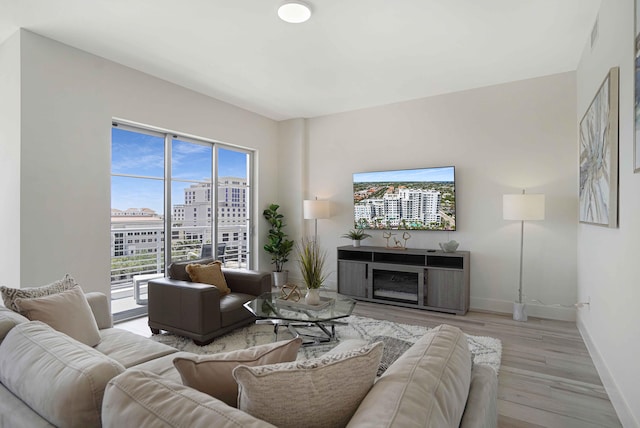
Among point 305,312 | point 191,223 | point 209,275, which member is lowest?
point 305,312

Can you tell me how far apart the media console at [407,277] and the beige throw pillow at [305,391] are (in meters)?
3.54

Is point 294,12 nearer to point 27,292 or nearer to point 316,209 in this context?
point 27,292

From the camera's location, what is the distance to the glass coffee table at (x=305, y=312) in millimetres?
2865

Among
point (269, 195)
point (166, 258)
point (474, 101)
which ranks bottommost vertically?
point (166, 258)

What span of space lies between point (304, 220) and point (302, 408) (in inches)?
198

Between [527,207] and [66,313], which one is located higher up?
[527,207]

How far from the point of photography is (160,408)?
816mm

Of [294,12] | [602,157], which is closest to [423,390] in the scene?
[602,157]

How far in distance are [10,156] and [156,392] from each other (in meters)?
3.53

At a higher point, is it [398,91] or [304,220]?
[398,91]

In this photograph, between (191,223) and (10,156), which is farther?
(191,223)

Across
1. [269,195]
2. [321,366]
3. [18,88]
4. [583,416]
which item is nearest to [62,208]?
[18,88]

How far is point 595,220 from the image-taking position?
2719 millimetres

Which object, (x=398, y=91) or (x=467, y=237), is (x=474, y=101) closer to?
(x=398, y=91)
